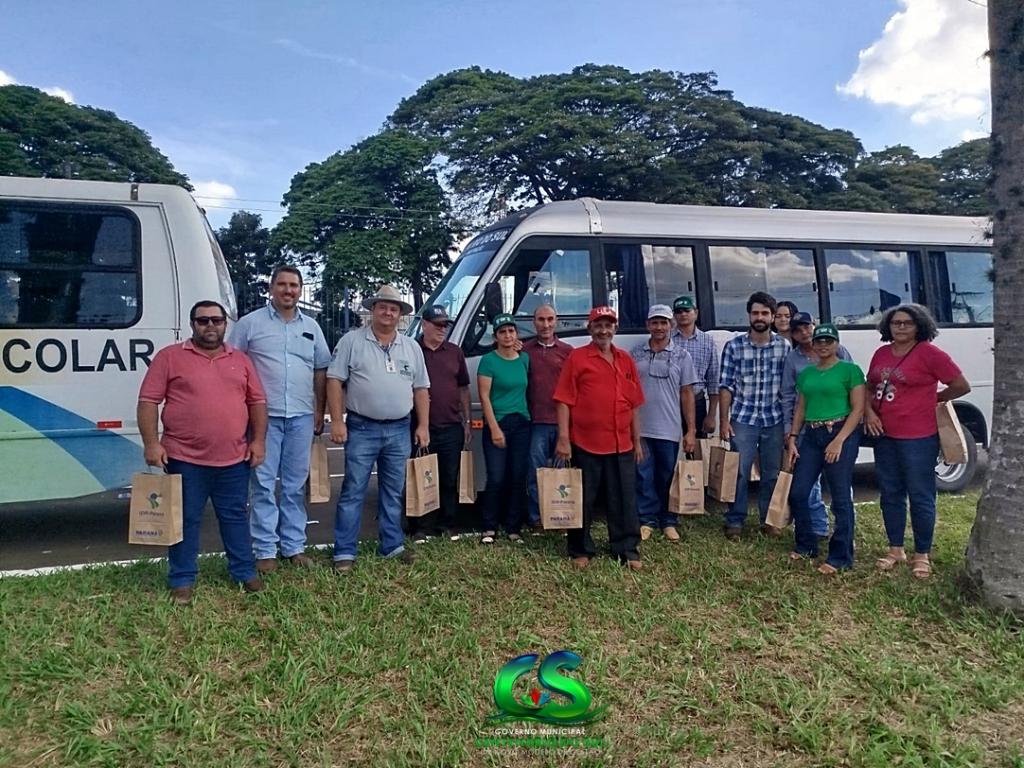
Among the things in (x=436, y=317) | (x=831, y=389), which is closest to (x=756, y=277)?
(x=831, y=389)

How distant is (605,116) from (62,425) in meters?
19.8

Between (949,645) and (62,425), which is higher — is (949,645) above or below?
below

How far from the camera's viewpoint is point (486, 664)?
333 cm

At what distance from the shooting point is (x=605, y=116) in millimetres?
21844

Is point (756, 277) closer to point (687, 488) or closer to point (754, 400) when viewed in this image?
point (754, 400)

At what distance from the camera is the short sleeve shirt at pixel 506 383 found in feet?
16.9

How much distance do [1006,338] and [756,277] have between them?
2.89 metres

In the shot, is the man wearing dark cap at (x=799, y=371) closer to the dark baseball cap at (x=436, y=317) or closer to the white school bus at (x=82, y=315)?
the dark baseball cap at (x=436, y=317)

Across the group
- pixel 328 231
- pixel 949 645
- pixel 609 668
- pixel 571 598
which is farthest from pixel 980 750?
pixel 328 231

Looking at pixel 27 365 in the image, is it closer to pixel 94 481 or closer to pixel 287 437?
pixel 94 481

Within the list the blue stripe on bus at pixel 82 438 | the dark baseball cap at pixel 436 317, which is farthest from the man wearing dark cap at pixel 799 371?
the blue stripe on bus at pixel 82 438

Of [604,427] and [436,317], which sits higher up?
[436,317]

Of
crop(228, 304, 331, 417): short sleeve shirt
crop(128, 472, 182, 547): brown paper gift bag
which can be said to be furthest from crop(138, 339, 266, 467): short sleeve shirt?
crop(228, 304, 331, 417): short sleeve shirt

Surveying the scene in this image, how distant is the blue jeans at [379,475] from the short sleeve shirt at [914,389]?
309 centimetres
